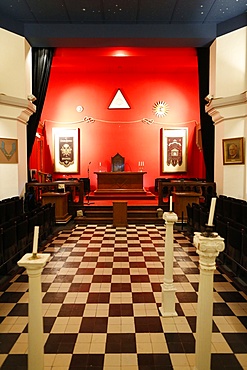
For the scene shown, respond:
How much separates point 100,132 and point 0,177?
249 inches

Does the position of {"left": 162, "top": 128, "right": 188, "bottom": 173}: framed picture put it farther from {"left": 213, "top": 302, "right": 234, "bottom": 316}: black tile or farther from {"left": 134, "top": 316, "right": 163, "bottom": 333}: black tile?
{"left": 134, "top": 316, "right": 163, "bottom": 333}: black tile

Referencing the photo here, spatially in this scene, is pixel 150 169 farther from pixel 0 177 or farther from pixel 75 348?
pixel 75 348

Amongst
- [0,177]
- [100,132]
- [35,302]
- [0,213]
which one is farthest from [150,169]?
[35,302]

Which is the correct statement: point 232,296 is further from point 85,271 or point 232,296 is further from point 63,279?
point 63,279

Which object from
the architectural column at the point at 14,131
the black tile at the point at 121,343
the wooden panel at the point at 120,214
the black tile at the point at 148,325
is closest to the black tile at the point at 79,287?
the black tile at the point at 148,325

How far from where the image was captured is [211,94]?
26.1ft

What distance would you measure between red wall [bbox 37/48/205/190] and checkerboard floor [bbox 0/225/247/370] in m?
7.80

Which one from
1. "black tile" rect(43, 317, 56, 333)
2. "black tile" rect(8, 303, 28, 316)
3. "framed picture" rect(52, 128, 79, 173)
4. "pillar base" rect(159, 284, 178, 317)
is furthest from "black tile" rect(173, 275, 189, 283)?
"framed picture" rect(52, 128, 79, 173)

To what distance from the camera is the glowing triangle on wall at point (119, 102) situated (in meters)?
12.6

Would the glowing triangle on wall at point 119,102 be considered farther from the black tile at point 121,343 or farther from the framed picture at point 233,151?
the black tile at point 121,343

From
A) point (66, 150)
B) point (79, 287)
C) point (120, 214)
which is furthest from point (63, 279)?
point (66, 150)

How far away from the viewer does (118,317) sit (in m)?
3.22

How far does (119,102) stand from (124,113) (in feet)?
1.70

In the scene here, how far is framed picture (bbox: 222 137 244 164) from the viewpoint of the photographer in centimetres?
719
